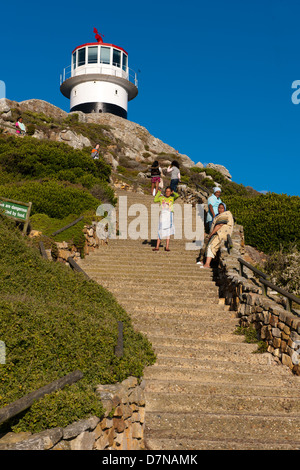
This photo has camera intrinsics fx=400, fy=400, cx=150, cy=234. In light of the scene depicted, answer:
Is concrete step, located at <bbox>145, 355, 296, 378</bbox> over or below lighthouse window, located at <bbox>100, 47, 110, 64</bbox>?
below

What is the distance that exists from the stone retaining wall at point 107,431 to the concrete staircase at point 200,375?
0.89 feet

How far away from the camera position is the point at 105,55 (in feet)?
148

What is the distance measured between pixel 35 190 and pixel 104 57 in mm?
36027

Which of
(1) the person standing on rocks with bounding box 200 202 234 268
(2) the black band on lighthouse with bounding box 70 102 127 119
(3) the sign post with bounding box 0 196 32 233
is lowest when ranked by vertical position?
(1) the person standing on rocks with bounding box 200 202 234 268

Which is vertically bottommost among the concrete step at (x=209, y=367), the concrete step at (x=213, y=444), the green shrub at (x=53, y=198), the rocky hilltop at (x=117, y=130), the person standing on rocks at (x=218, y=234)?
the concrete step at (x=213, y=444)

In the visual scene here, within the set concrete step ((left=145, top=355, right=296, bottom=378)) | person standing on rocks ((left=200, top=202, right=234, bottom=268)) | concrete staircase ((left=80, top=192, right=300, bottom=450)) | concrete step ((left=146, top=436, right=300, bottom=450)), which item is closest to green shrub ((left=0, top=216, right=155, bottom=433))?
concrete step ((left=145, top=355, right=296, bottom=378))

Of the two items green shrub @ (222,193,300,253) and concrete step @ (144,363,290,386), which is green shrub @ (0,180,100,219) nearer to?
green shrub @ (222,193,300,253)

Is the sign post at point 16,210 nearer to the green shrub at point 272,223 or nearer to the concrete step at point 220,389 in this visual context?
the concrete step at point 220,389

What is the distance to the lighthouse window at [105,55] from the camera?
4461cm

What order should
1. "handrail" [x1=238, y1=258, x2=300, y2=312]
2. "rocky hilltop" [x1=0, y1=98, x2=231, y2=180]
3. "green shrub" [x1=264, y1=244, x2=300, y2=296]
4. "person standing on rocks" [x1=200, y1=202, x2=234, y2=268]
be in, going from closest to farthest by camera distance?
"handrail" [x1=238, y1=258, x2=300, y2=312] → "person standing on rocks" [x1=200, y1=202, x2=234, y2=268] → "green shrub" [x1=264, y1=244, x2=300, y2=296] → "rocky hilltop" [x1=0, y1=98, x2=231, y2=180]

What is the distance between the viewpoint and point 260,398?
547 centimetres

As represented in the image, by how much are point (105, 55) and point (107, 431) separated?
46832mm

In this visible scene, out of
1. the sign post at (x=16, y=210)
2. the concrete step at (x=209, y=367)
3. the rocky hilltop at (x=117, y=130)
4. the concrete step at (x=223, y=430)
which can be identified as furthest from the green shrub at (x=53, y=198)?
the rocky hilltop at (x=117, y=130)

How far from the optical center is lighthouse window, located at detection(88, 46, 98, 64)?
4450 cm
